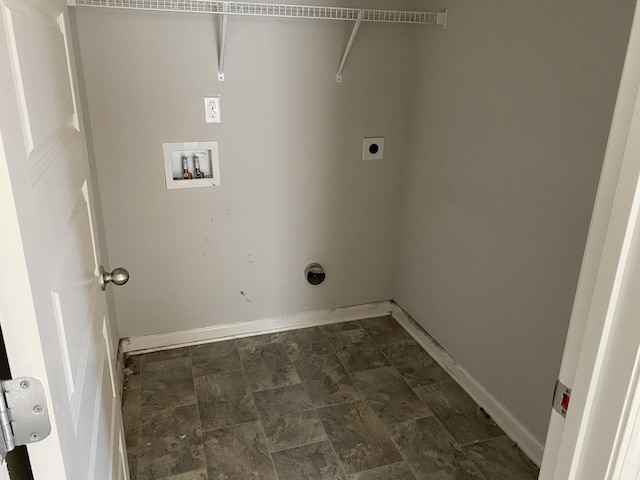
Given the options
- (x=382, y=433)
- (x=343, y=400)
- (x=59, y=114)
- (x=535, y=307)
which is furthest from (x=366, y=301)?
(x=59, y=114)

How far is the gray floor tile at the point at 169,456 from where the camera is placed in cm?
178

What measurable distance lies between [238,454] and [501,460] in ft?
3.28

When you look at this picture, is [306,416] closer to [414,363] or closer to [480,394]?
[414,363]

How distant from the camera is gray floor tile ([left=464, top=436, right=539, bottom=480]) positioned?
5.87ft

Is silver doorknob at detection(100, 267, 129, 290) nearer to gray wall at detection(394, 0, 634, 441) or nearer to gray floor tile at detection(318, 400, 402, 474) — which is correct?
gray floor tile at detection(318, 400, 402, 474)

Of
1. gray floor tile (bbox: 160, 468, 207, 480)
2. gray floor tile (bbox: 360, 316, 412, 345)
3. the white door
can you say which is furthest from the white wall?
the white door

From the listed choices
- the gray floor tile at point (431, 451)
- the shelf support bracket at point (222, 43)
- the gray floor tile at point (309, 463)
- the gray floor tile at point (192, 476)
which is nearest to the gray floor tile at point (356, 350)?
the gray floor tile at point (431, 451)

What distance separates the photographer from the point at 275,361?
2.44 meters

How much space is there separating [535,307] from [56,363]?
1.62 m

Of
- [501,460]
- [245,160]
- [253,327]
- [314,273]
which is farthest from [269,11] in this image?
[501,460]

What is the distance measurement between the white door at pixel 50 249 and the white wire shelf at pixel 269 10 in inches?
33.8

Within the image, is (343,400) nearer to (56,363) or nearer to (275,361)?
(275,361)

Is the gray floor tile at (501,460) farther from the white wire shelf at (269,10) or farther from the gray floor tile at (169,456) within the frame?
the white wire shelf at (269,10)

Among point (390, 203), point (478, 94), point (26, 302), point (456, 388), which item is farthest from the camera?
point (390, 203)
